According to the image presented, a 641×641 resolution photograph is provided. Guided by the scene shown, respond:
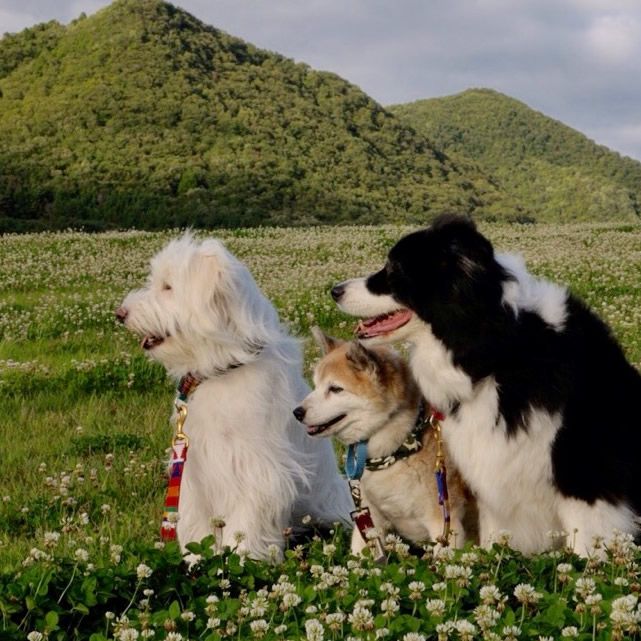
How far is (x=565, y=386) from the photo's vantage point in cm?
475

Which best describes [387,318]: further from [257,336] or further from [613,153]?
[613,153]

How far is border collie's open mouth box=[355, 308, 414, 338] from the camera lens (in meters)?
4.91

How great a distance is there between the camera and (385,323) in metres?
4.98

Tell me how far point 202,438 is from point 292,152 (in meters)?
67.6

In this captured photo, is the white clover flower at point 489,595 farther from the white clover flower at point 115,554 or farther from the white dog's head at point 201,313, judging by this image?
the white dog's head at point 201,313

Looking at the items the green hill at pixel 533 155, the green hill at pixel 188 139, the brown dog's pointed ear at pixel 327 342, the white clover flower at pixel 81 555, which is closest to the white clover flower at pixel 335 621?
the white clover flower at pixel 81 555

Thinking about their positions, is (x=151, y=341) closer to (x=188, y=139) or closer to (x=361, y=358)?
(x=361, y=358)

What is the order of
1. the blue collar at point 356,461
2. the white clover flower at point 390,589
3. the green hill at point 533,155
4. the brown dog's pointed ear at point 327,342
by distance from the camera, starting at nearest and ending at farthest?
the white clover flower at point 390,589
the blue collar at point 356,461
the brown dog's pointed ear at point 327,342
the green hill at point 533,155

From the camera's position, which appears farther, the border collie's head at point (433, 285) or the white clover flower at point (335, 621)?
the border collie's head at point (433, 285)

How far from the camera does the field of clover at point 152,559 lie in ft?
11.6

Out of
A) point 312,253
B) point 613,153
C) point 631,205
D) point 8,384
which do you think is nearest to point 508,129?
point 613,153

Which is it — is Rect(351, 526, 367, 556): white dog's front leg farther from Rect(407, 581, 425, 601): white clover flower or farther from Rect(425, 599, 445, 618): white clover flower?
Rect(425, 599, 445, 618): white clover flower

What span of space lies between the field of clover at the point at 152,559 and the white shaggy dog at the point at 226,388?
359mm

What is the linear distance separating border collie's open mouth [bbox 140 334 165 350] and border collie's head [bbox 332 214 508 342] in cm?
118
